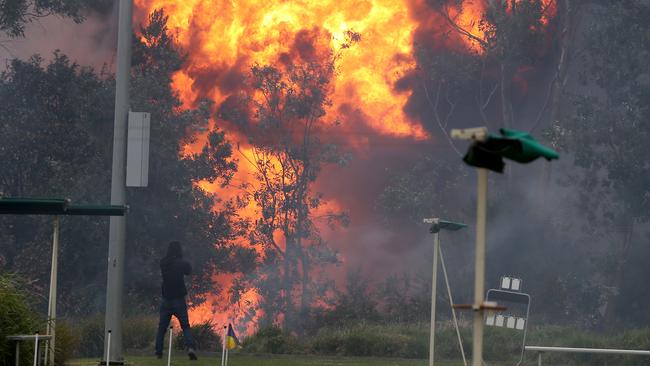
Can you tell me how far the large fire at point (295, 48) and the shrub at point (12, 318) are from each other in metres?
13.6

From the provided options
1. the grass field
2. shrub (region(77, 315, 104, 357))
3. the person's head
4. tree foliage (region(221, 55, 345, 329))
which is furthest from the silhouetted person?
tree foliage (region(221, 55, 345, 329))

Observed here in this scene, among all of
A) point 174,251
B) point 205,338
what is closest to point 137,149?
point 174,251

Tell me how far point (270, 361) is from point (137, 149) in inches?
193

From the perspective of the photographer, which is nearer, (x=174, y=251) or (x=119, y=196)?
(x=119, y=196)

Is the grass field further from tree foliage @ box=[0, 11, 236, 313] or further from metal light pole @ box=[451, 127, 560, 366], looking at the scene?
metal light pole @ box=[451, 127, 560, 366]

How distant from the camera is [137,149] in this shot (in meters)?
16.9

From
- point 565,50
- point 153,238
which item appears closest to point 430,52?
point 565,50

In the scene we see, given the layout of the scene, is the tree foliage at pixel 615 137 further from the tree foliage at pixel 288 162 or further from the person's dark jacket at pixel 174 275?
the person's dark jacket at pixel 174 275

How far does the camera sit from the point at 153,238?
86.8 ft

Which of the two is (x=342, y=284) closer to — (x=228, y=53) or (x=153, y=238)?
(x=153, y=238)

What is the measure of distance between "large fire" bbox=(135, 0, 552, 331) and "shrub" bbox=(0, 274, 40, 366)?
44.7 ft

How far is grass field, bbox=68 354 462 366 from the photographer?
679 inches

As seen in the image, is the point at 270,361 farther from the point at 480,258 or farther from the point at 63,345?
the point at 480,258

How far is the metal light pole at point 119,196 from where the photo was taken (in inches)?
640
